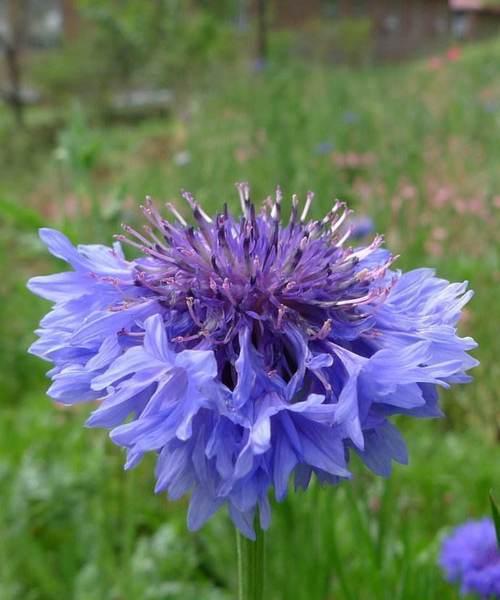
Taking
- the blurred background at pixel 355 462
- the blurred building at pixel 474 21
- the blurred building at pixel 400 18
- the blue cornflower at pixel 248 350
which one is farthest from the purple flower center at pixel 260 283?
the blurred building at pixel 474 21

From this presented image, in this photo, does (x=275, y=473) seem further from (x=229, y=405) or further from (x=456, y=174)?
(x=456, y=174)

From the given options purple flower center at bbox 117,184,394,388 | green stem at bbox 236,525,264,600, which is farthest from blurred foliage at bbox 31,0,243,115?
green stem at bbox 236,525,264,600

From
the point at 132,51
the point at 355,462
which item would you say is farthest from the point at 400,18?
the point at 355,462

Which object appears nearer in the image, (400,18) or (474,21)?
(474,21)

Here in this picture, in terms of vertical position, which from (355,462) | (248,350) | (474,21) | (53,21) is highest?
(53,21)

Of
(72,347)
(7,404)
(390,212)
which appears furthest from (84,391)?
(390,212)

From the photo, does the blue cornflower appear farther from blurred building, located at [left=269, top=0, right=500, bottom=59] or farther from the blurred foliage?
blurred building, located at [left=269, top=0, right=500, bottom=59]

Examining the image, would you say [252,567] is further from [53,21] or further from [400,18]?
[400,18]
